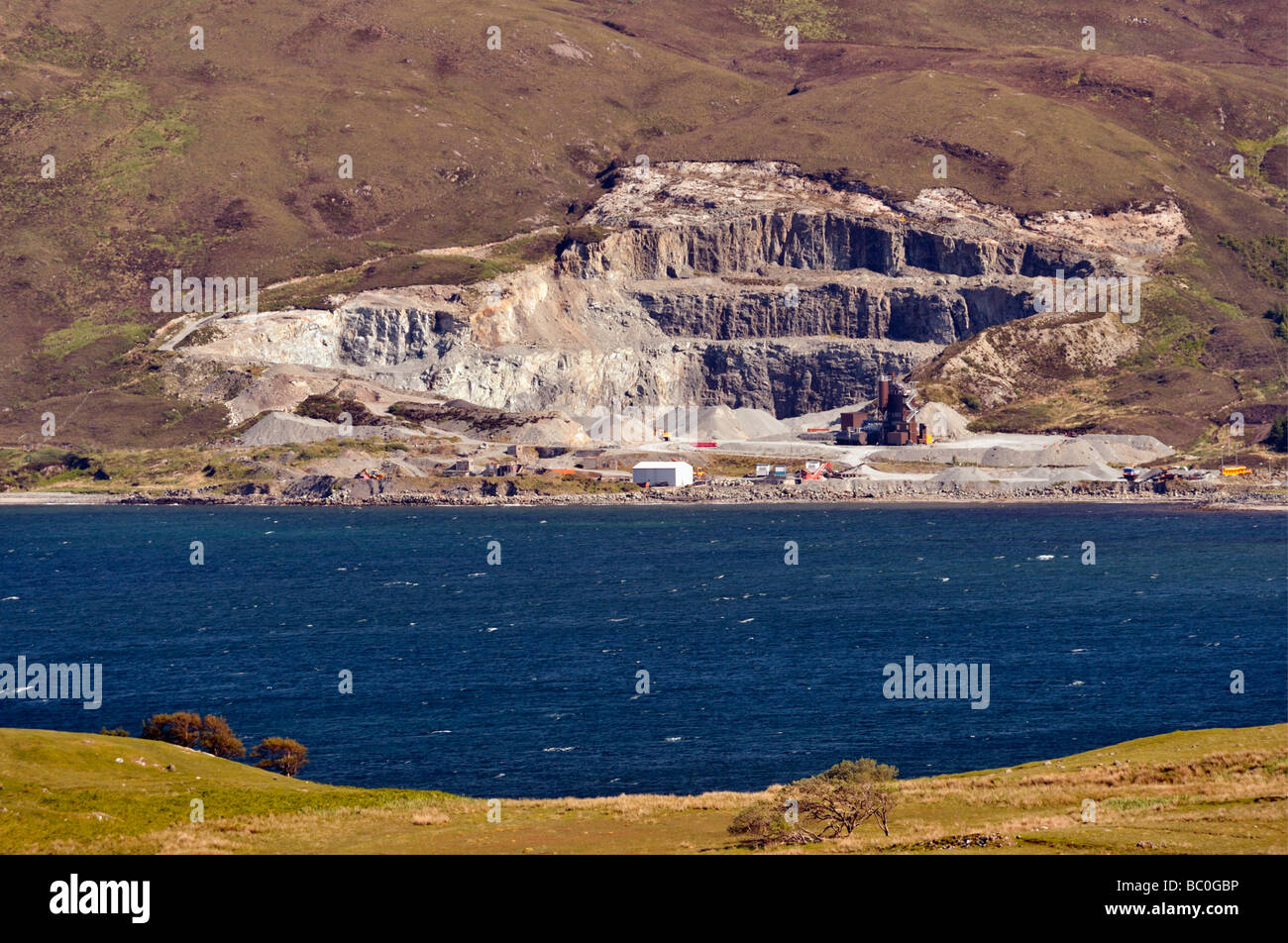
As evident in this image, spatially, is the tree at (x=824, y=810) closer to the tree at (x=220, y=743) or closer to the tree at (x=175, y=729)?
the tree at (x=220, y=743)

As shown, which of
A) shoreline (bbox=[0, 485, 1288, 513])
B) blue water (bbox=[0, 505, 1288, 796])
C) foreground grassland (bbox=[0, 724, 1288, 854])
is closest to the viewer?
foreground grassland (bbox=[0, 724, 1288, 854])

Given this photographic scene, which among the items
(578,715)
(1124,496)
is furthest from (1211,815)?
(1124,496)

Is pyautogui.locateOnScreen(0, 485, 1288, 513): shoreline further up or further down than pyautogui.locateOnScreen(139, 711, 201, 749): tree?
further up

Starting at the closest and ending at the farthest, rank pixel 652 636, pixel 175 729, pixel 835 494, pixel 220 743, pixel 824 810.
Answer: pixel 824 810
pixel 220 743
pixel 175 729
pixel 652 636
pixel 835 494

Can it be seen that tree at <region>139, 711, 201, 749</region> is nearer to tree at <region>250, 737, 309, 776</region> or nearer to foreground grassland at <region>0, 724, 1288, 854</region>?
tree at <region>250, 737, 309, 776</region>

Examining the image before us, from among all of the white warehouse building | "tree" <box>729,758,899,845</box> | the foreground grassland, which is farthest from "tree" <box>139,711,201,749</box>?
the white warehouse building

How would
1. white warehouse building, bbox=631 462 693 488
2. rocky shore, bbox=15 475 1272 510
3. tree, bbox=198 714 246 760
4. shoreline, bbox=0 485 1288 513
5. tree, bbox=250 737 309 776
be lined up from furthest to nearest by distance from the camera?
→ white warehouse building, bbox=631 462 693 488
rocky shore, bbox=15 475 1272 510
shoreline, bbox=0 485 1288 513
tree, bbox=198 714 246 760
tree, bbox=250 737 309 776

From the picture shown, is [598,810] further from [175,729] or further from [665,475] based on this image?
[665,475]

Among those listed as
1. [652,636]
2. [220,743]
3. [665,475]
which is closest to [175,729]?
[220,743]
